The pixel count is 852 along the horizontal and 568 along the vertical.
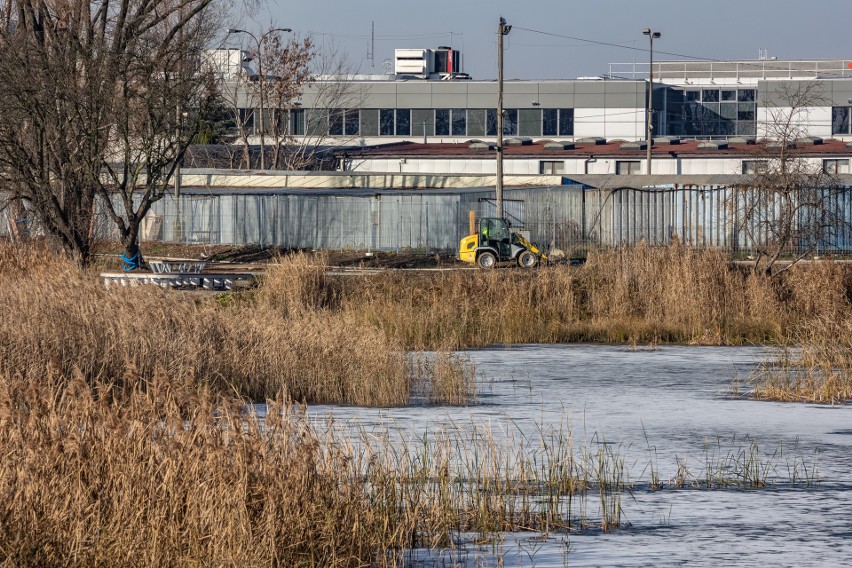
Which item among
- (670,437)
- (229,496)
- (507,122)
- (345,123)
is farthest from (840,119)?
(229,496)

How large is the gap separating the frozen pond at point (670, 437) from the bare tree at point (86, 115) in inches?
357

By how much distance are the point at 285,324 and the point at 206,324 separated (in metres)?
1.31

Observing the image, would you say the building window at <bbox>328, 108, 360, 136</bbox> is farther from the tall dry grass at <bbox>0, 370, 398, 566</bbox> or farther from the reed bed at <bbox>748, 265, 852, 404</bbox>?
the tall dry grass at <bbox>0, 370, 398, 566</bbox>

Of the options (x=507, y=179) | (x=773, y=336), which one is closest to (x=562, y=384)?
(x=773, y=336)

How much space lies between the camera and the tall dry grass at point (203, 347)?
12891 mm

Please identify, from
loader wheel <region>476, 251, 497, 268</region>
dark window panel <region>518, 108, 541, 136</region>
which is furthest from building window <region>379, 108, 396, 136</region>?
loader wheel <region>476, 251, 497, 268</region>

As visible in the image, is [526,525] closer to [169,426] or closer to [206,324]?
[169,426]

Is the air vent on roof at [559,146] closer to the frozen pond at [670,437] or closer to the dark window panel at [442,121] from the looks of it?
the dark window panel at [442,121]

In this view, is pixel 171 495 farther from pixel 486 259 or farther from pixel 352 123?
pixel 352 123

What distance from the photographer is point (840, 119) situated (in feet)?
239

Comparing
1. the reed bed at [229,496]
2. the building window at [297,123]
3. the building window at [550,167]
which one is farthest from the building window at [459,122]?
the reed bed at [229,496]

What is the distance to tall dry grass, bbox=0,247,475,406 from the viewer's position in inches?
508

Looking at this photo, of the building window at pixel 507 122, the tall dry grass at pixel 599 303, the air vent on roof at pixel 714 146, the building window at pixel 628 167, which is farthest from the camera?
the building window at pixel 507 122

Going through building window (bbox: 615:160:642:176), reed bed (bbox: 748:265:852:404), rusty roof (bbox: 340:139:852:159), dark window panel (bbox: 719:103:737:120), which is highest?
dark window panel (bbox: 719:103:737:120)
